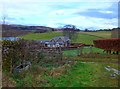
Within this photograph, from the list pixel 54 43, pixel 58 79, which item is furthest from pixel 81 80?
pixel 54 43

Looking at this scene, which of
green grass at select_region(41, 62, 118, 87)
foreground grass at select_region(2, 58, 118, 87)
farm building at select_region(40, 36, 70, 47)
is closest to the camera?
foreground grass at select_region(2, 58, 118, 87)

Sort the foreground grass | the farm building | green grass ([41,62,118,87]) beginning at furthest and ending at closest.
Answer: the farm building → green grass ([41,62,118,87]) → the foreground grass

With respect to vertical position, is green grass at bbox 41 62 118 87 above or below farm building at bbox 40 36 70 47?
below

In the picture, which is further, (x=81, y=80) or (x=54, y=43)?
(x=54, y=43)

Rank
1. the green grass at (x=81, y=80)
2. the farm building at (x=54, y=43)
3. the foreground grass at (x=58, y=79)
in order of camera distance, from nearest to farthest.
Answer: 1. the foreground grass at (x=58, y=79)
2. the green grass at (x=81, y=80)
3. the farm building at (x=54, y=43)

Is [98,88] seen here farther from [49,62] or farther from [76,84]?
[49,62]

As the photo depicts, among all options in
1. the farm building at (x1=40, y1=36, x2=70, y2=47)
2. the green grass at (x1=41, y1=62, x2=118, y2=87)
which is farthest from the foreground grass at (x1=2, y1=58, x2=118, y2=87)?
the farm building at (x1=40, y1=36, x2=70, y2=47)

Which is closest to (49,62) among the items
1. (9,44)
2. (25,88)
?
(9,44)

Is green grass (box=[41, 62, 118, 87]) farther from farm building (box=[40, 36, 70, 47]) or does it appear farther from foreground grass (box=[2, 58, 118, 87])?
farm building (box=[40, 36, 70, 47])

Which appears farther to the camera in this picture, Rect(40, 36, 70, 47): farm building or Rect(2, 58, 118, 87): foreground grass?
Rect(40, 36, 70, 47): farm building

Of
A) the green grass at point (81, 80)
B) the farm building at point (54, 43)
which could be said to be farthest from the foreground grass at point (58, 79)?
the farm building at point (54, 43)

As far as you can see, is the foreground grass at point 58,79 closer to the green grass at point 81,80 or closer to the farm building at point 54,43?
the green grass at point 81,80

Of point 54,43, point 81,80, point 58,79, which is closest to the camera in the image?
point 58,79

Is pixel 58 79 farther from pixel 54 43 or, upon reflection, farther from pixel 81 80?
pixel 54 43
